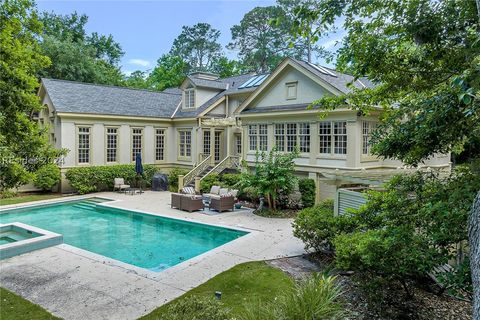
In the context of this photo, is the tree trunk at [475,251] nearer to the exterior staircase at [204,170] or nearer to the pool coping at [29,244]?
the pool coping at [29,244]

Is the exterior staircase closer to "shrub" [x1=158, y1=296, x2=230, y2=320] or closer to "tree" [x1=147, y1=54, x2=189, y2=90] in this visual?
"shrub" [x1=158, y1=296, x2=230, y2=320]

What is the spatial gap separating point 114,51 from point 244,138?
32566 mm

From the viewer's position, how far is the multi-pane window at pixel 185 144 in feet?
83.4

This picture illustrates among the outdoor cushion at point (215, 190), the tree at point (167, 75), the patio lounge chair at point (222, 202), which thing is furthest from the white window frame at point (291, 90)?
the tree at point (167, 75)

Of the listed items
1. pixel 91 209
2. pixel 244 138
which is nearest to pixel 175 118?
pixel 244 138

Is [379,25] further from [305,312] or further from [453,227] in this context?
[305,312]

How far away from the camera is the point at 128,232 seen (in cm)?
1366

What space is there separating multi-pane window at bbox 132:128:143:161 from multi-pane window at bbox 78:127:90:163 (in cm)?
304

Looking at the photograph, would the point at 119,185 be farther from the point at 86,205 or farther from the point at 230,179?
the point at 230,179

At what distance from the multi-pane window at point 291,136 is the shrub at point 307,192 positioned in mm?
2930

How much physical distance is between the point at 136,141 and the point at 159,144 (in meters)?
1.79

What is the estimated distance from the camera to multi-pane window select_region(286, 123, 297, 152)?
61.9 feet

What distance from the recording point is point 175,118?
2570 centimetres

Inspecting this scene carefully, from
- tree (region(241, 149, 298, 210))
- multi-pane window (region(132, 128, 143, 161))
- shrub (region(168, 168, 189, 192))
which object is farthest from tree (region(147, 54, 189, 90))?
tree (region(241, 149, 298, 210))
